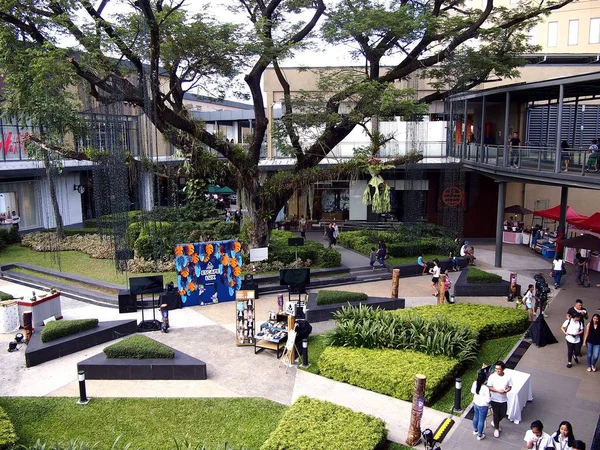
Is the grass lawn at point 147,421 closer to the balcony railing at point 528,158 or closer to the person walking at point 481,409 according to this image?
the person walking at point 481,409

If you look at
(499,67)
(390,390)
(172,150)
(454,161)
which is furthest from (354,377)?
(172,150)

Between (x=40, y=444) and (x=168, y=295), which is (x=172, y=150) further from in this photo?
(x=40, y=444)

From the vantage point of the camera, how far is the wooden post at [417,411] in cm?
1005

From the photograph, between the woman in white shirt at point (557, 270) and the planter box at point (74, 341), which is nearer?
the planter box at point (74, 341)

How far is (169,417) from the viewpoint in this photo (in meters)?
11.3

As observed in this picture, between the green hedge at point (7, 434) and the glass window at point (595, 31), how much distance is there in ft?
147

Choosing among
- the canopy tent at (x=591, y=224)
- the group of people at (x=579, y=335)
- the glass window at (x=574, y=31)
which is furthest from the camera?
the glass window at (x=574, y=31)

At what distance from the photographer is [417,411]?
1016cm

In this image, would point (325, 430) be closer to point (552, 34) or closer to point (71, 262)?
point (71, 262)

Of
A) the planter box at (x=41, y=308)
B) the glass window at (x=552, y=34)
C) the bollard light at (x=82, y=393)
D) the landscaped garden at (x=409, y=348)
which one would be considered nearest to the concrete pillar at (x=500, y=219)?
the landscaped garden at (x=409, y=348)

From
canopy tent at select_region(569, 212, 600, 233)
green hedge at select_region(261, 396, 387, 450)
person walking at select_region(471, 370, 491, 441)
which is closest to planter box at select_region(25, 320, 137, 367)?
green hedge at select_region(261, 396, 387, 450)

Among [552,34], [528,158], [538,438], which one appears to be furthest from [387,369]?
[552,34]

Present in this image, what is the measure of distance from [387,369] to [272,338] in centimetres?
338

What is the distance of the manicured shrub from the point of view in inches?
529
